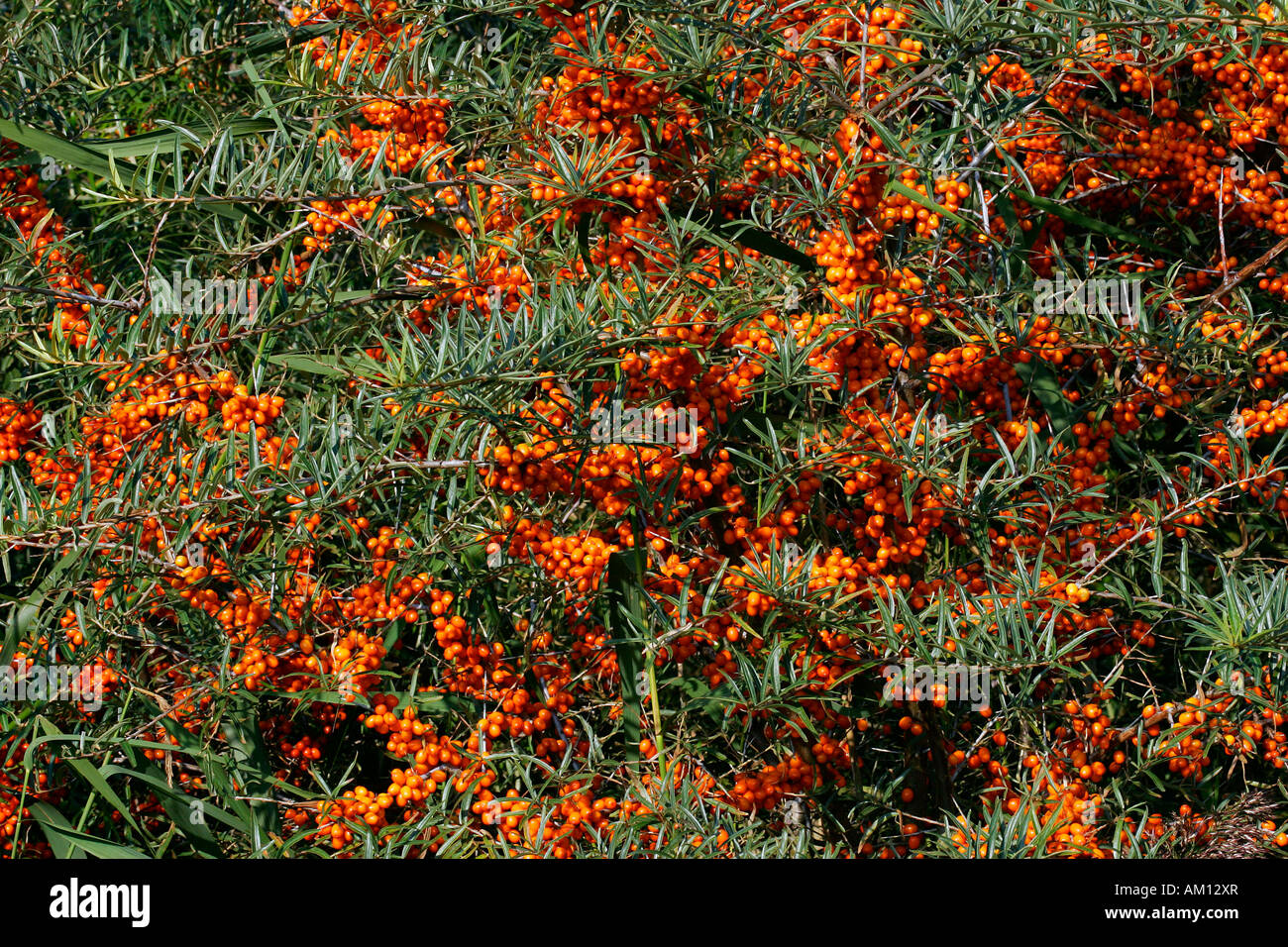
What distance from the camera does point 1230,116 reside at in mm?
2725

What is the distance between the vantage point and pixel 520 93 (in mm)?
2609

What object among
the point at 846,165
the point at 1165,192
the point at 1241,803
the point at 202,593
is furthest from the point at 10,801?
the point at 1165,192

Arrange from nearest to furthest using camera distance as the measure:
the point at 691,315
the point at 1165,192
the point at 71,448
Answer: the point at 691,315 → the point at 71,448 → the point at 1165,192

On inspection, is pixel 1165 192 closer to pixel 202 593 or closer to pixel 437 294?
pixel 437 294

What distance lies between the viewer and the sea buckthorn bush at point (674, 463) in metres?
2.26

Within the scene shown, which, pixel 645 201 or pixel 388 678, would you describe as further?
pixel 388 678

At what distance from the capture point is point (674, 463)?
7.58ft

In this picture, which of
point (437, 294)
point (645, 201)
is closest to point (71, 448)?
point (437, 294)

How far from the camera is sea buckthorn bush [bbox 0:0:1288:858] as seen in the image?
226 cm

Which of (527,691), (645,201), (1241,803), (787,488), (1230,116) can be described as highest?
(1230,116)

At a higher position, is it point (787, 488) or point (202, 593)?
point (787, 488)

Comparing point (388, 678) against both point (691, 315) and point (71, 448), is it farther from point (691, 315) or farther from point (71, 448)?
point (691, 315)

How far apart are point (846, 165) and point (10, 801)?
220 cm

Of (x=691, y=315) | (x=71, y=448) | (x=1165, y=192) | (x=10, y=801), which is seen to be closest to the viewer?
(x=691, y=315)
